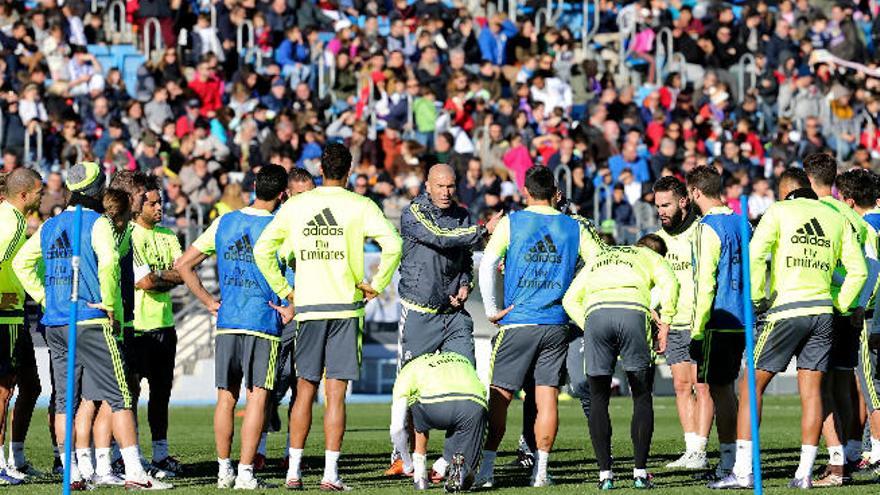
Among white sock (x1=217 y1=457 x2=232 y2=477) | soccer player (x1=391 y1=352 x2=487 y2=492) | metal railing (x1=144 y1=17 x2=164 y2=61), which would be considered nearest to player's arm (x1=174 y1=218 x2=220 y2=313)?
white sock (x1=217 y1=457 x2=232 y2=477)

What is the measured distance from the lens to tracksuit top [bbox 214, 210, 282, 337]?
13.6 metres

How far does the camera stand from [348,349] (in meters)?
13.2

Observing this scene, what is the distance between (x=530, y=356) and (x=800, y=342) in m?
1.96

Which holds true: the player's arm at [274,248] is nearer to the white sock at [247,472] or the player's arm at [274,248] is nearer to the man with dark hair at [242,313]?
the man with dark hair at [242,313]

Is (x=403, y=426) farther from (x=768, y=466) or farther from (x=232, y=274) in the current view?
(x=768, y=466)

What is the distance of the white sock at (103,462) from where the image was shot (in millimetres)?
13492

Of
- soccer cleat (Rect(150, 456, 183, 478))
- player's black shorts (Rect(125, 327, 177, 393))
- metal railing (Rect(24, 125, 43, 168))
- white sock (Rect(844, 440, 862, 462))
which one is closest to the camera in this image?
white sock (Rect(844, 440, 862, 462))

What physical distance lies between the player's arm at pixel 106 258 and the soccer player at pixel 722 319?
4239 millimetres

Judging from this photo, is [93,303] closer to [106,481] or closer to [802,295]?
[106,481]

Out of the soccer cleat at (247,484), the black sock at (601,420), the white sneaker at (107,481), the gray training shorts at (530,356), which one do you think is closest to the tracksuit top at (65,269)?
the white sneaker at (107,481)

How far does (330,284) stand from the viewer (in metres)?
13.2

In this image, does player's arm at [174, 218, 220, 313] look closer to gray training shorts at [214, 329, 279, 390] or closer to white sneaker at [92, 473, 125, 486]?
gray training shorts at [214, 329, 279, 390]

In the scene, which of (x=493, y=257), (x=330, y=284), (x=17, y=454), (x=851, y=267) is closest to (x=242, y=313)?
(x=330, y=284)

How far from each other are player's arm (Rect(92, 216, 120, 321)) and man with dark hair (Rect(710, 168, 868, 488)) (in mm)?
4574
